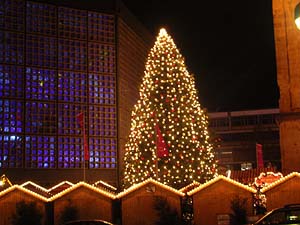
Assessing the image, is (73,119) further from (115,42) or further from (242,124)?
(242,124)

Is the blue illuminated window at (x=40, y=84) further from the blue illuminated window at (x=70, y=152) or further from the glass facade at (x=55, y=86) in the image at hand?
the blue illuminated window at (x=70, y=152)

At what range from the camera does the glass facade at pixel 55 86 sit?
148 ft

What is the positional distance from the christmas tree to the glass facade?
1027 centimetres

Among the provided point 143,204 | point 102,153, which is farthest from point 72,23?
point 143,204

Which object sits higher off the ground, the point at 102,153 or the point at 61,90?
the point at 61,90

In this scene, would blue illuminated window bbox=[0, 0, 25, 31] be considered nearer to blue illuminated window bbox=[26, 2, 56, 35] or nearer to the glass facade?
the glass facade

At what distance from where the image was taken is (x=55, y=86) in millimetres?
47500

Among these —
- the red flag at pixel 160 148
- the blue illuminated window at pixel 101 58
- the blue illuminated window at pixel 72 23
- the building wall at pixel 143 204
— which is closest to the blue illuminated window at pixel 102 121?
the blue illuminated window at pixel 101 58

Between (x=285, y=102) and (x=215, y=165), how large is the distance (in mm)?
6461

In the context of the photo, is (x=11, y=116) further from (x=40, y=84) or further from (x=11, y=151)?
(x=40, y=84)

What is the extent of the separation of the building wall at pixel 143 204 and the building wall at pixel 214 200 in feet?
2.73

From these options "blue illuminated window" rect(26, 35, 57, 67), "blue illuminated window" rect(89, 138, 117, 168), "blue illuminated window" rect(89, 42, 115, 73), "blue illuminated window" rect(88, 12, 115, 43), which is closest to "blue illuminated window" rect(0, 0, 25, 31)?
"blue illuminated window" rect(26, 35, 57, 67)

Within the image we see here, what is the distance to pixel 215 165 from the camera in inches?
1375

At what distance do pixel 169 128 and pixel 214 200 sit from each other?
1097cm
